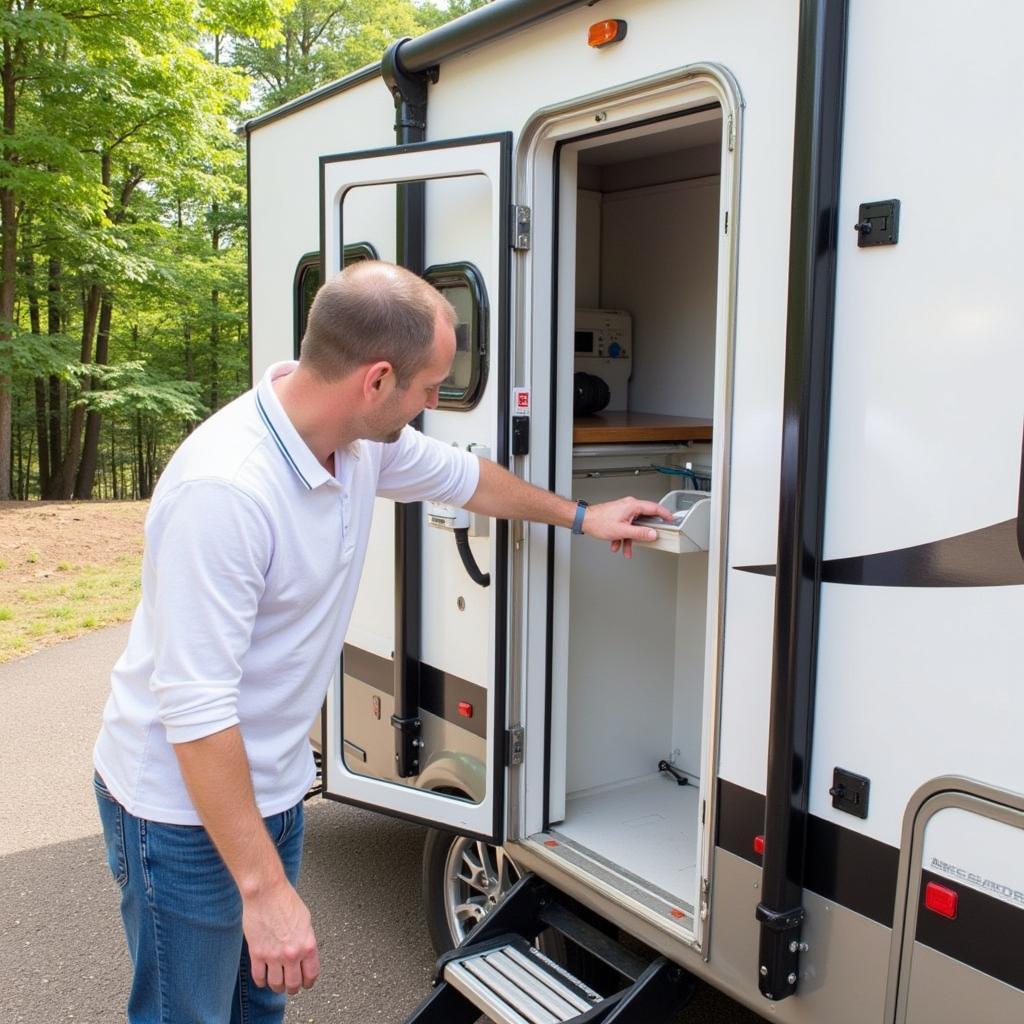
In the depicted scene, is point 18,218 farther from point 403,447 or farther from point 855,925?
point 855,925

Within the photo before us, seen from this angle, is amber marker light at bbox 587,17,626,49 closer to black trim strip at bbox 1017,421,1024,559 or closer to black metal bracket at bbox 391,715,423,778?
black trim strip at bbox 1017,421,1024,559

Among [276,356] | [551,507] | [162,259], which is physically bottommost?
[551,507]

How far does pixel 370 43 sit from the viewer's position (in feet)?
71.1

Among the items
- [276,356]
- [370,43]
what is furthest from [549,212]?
[370,43]

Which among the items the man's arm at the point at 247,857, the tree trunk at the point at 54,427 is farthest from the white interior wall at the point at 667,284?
the tree trunk at the point at 54,427

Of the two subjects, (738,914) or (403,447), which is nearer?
(738,914)

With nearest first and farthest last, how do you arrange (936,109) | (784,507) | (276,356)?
(936,109) < (784,507) < (276,356)

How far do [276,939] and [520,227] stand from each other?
6.34 feet

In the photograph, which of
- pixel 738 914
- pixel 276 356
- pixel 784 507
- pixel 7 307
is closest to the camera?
pixel 784 507

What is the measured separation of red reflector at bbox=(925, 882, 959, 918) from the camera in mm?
1837

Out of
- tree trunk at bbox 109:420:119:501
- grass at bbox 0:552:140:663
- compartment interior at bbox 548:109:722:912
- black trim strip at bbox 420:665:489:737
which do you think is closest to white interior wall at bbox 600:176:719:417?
compartment interior at bbox 548:109:722:912

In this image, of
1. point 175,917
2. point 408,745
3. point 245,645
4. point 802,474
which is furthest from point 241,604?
point 408,745

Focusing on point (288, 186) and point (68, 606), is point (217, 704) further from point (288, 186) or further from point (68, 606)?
point (68, 606)

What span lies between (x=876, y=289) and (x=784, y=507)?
441 mm
